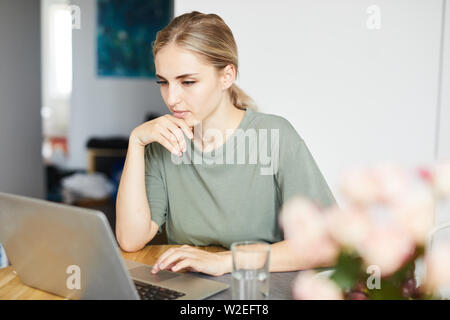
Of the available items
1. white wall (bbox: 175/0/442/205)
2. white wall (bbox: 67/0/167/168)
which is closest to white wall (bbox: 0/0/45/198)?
white wall (bbox: 175/0/442/205)

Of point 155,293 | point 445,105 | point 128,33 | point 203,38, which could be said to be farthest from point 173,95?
point 128,33

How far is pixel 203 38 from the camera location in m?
1.31

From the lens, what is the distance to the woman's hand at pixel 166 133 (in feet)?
4.07

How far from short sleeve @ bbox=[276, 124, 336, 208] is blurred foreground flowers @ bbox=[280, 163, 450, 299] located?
69 cm

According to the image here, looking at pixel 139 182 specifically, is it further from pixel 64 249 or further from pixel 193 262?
pixel 64 249

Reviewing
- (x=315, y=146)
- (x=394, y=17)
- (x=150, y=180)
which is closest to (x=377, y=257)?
(x=150, y=180)

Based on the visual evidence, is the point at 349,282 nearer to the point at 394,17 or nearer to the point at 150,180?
the point at 150,180

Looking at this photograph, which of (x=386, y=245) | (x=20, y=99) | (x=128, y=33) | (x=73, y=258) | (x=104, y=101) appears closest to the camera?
(x=386, y=245)

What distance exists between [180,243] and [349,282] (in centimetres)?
90

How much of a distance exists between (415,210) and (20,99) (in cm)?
326

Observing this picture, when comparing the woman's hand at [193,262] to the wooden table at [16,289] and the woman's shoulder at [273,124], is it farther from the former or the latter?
the woman's shoulder at [273,124]

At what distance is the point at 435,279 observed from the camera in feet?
1.48

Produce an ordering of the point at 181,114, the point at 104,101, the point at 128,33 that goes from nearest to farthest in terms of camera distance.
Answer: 1. the point at 181,114
2. the point at 128,33
3. the point at 104,101

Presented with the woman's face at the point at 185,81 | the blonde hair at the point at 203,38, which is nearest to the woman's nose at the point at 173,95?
the woman's face at the point at 185,81
